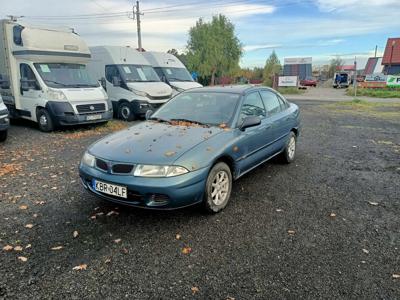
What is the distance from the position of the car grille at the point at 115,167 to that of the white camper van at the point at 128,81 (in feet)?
27.6

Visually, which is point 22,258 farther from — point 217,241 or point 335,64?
point 335,64

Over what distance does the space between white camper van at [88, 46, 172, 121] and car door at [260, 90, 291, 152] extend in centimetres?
695

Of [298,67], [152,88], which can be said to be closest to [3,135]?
[152,88]

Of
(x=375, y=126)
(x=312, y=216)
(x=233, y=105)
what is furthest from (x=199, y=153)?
(x=375, y=126)

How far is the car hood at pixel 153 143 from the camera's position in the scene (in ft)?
12.0

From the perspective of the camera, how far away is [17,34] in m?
9.55

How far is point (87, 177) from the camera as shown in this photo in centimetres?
393

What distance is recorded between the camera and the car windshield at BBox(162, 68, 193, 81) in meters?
15.9

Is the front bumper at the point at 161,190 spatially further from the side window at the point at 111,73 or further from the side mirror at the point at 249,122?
the side window at the point at 111,73

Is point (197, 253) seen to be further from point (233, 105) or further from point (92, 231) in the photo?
point (233, 105)

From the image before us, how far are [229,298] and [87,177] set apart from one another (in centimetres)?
227

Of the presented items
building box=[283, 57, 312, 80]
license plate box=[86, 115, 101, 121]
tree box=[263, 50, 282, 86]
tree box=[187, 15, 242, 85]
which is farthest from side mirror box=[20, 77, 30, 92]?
building box=[283, 57, 312, 80]

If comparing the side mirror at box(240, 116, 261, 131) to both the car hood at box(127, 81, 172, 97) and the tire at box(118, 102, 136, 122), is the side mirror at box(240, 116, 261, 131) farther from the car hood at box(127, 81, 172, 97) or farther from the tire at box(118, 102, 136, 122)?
the tire at box(118, 102, 136, 122)

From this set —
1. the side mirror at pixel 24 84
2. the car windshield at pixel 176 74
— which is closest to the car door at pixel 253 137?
the side mirror at pixel 24 84
